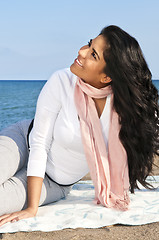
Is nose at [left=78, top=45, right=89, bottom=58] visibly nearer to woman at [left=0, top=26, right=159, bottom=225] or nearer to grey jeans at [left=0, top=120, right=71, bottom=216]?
woman at [left=0, top=26, right=159, bottom=225]

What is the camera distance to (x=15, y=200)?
2459mm

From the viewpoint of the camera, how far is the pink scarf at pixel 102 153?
253 centimetres

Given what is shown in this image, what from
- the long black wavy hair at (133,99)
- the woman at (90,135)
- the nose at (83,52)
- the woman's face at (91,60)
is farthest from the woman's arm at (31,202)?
the nose at (83,52)

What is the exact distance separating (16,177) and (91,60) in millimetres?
1046

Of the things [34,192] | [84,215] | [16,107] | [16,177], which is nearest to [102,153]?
[84,215]

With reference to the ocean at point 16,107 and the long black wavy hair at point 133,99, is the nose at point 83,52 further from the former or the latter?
the ocean at point 16,107

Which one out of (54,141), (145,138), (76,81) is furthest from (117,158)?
(76,81)

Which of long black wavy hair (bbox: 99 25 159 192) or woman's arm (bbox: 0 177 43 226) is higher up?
long black wavy hair (bbox: 99 25 159 192)

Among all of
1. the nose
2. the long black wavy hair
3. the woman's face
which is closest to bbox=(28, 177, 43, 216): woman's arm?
the long black wavy hair

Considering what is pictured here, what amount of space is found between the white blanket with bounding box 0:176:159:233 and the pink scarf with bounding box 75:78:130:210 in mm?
119

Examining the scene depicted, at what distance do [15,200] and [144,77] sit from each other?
1.25m

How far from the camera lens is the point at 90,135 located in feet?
8.30

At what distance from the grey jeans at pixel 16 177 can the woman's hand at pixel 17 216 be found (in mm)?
57

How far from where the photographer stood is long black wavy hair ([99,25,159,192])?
226cm
